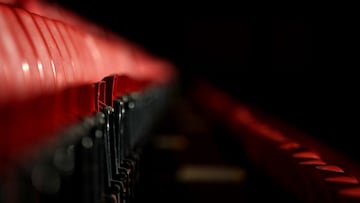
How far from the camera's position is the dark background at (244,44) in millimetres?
2496

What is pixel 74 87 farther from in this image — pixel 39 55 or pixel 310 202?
pixel 310 202

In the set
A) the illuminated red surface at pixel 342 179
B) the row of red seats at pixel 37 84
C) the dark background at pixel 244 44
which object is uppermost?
the dark background at pixel 244 44

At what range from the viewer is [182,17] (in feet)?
9.05

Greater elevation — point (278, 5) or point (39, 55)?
point (278, 5)

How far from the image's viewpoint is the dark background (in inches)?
98.3

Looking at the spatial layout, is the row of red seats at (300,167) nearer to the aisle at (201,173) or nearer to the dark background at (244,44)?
the aisle at (201,173)

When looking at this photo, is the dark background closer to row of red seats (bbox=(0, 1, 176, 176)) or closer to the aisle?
the aisle

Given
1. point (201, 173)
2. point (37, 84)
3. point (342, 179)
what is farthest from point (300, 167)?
point (201, 173)

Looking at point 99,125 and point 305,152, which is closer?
point 99,125

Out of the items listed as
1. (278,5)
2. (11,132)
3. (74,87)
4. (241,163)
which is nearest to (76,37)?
(74,87)

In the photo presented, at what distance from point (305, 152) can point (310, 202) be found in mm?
78

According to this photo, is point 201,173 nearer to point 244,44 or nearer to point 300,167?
point 300,167

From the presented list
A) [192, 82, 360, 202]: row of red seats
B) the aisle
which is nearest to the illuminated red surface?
[192, 82, 360, 202]: row of red seats

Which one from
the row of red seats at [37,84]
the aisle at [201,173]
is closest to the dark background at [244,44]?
the aisle at [201,173]
